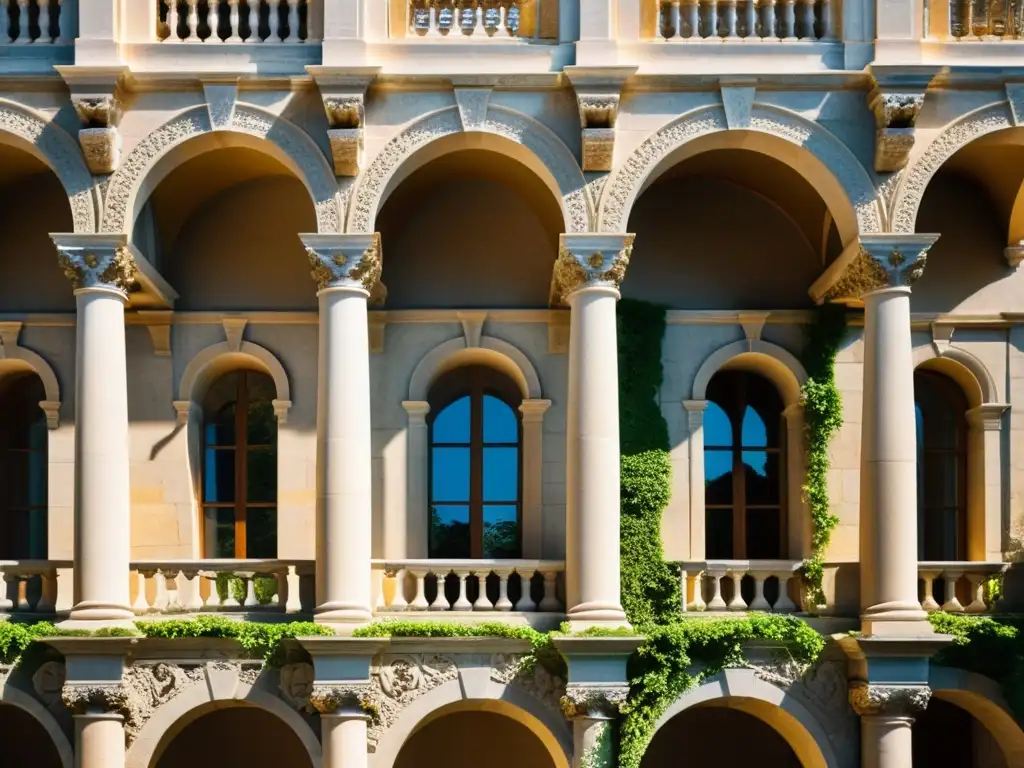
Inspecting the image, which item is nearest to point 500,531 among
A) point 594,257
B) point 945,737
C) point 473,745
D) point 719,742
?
point 473,745

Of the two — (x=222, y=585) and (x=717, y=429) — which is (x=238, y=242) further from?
(x=717, y=429)

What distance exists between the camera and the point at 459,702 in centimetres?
2098

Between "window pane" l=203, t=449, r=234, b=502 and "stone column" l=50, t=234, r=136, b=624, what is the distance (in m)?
3.66

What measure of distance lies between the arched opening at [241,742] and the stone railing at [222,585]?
3.32 m

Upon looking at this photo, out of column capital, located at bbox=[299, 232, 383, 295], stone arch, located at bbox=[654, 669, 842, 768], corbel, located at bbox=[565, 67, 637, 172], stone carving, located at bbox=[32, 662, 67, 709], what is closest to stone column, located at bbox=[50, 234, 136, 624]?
stone carving, located at bbox=[32, 662, 67, 709]

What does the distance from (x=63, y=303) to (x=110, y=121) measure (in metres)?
4.54

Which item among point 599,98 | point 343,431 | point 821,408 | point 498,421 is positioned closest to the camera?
point 343,431

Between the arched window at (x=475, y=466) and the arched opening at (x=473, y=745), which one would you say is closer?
the arched window at (x=475, y=466)

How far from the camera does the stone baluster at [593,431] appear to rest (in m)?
20.4

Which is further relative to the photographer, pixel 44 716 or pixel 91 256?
pixel 44 716

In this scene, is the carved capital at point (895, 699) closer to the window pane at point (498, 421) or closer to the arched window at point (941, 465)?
the arched window at point (941, 465)

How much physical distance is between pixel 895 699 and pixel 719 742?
5205 millimetres

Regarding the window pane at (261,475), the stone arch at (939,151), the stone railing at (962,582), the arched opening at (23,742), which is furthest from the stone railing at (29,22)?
the stone railing at (962,582)

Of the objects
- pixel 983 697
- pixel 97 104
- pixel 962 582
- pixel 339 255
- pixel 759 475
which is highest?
pixel 97 104
